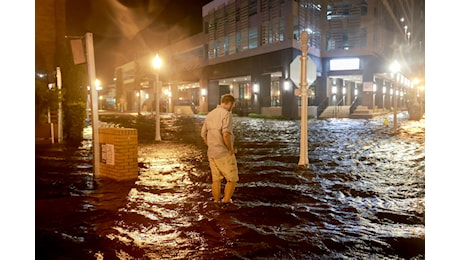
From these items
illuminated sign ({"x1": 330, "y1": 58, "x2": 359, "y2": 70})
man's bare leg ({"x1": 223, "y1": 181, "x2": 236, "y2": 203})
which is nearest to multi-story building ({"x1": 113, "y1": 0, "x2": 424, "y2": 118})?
illuminated sign ({"x1": 330, "y1": 58, "x2": 359, "y2": 70})

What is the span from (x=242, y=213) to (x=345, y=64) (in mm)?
38520

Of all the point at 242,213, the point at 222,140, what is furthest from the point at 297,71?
the point at 242,213

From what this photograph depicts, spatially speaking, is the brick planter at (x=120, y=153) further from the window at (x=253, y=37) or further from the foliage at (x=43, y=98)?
the window at (x=253, y=37)

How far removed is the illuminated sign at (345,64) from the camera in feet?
133

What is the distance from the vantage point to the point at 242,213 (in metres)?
5.38

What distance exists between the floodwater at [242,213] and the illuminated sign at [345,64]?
107 ft

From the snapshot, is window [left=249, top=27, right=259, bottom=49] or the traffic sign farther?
window [left=249, top=27, right=259, bottom=49]

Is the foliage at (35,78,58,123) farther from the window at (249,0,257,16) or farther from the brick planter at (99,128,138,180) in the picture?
the window at (249,0,257,16)

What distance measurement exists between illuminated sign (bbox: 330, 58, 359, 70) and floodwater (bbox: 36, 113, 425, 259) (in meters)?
32.6

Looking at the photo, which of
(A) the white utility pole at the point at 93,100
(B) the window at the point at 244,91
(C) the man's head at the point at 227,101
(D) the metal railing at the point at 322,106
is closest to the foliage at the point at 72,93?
(A) the white utility pole at the point at 93,100

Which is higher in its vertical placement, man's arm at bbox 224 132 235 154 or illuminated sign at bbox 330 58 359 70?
illuminated sign at bbox 330 58 359 70

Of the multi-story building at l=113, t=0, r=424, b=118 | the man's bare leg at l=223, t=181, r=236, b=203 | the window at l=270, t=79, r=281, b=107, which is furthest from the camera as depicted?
the window at l=270, t=79, r=281, b=107

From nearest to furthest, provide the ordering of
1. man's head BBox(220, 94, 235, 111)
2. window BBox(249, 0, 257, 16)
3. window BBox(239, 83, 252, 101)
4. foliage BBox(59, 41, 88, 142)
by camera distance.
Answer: man's head BBox(220, 94, 235, 111) < foliage BBox(59, 41, 88, 142) < window BBox(249, 0, 257, 16) < window BBox(239, 83, 252, 101)

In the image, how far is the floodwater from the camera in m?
4.07
